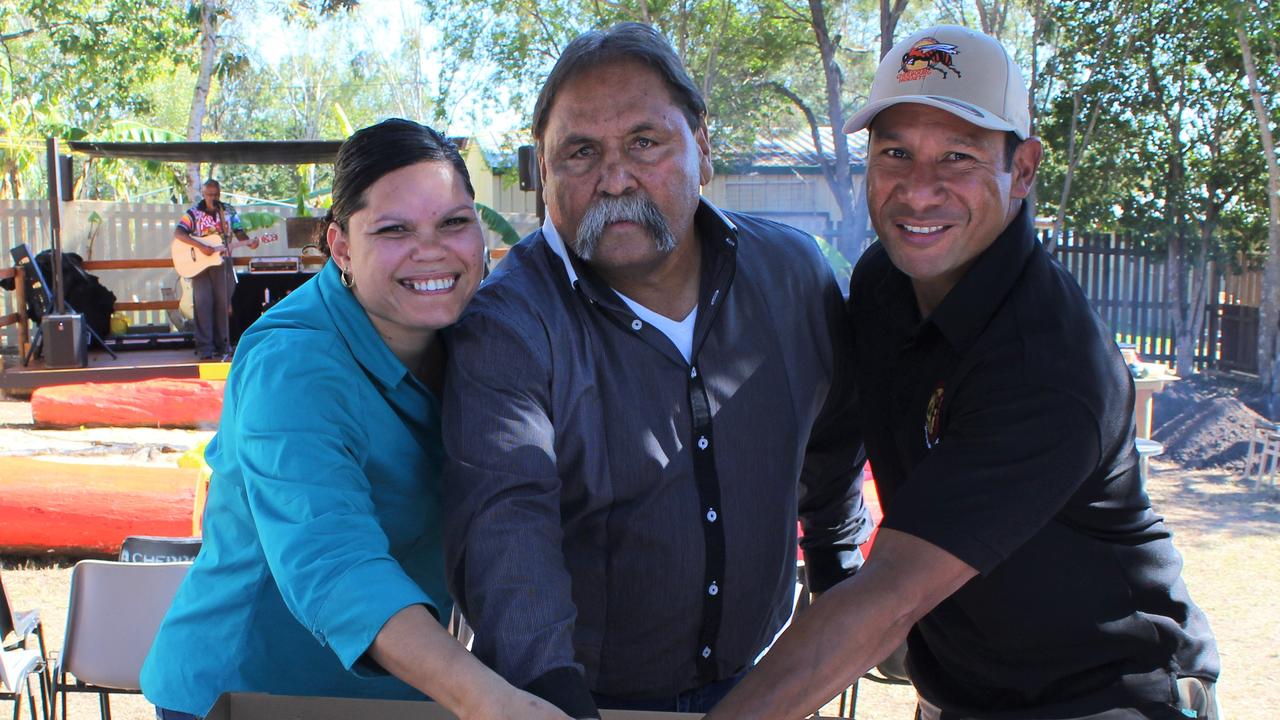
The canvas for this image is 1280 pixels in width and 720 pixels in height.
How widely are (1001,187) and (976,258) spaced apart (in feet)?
0.46

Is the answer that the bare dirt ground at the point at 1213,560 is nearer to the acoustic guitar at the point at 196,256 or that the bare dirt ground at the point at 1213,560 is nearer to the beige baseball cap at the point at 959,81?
the acoustic guitar at the point at 196,256

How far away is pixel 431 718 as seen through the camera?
1712 millimetres

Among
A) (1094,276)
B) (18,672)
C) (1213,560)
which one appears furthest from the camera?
(1094,276)

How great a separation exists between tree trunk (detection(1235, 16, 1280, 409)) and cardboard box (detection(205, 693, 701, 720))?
1326 cm

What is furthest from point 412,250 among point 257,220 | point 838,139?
point 838,139

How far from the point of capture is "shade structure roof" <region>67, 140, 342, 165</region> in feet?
42.2

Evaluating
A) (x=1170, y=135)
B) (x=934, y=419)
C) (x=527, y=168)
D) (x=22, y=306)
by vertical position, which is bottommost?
(x=22, y=306)

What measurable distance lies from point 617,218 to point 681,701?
960mm

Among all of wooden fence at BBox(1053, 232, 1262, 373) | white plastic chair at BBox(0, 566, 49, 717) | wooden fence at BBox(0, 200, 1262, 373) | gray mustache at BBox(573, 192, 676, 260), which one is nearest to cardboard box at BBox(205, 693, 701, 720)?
gray mustache at BBox(573, 192, 676, 260)

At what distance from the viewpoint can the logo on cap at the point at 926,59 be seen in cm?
206

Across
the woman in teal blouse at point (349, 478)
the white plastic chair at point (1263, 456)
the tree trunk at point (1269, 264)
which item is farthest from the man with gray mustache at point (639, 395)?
the tree trunk at point (1269, 264)

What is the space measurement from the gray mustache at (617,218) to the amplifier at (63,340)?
11.7m

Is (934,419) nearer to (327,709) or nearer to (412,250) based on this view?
(412,250)

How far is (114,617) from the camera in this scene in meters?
3.30
